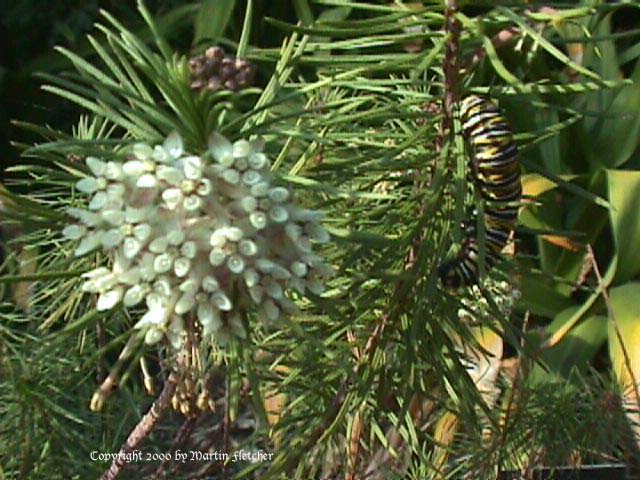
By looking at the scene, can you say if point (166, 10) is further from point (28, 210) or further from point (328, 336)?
point (28, 210)

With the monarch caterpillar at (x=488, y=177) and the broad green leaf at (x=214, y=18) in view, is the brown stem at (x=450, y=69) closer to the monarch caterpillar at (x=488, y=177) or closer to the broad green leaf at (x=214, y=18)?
the monarch caterpillar at (x=488, y=177)

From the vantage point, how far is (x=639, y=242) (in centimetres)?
171

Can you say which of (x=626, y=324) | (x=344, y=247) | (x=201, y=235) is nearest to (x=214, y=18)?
(x=626, y=324)

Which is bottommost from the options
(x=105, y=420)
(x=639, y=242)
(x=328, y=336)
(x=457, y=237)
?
(x=639, y=242)

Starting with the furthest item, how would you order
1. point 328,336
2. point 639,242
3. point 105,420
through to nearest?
point 639,242 < point 105,420 < point 328,336

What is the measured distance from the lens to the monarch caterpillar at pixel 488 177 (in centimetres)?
49

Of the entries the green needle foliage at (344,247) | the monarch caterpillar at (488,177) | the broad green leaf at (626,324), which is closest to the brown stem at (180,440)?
the green needle foliage at (344,247)

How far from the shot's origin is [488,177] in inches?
19.7

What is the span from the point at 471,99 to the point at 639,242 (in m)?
1.28

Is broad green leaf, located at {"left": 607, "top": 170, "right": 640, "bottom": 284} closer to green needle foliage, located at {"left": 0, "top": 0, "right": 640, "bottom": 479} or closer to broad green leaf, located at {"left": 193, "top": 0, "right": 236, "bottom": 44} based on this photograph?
broad green leaf, located at {"left": 193, "top": 0, "right": 236, "bottom": 44}

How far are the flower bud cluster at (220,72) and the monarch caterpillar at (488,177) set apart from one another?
0.32 feet

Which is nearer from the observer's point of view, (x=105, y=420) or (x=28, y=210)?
(x=28, y=210)

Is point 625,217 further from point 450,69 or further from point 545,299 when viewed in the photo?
point 450,69

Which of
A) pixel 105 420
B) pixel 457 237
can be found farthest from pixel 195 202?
pixel 105 420
